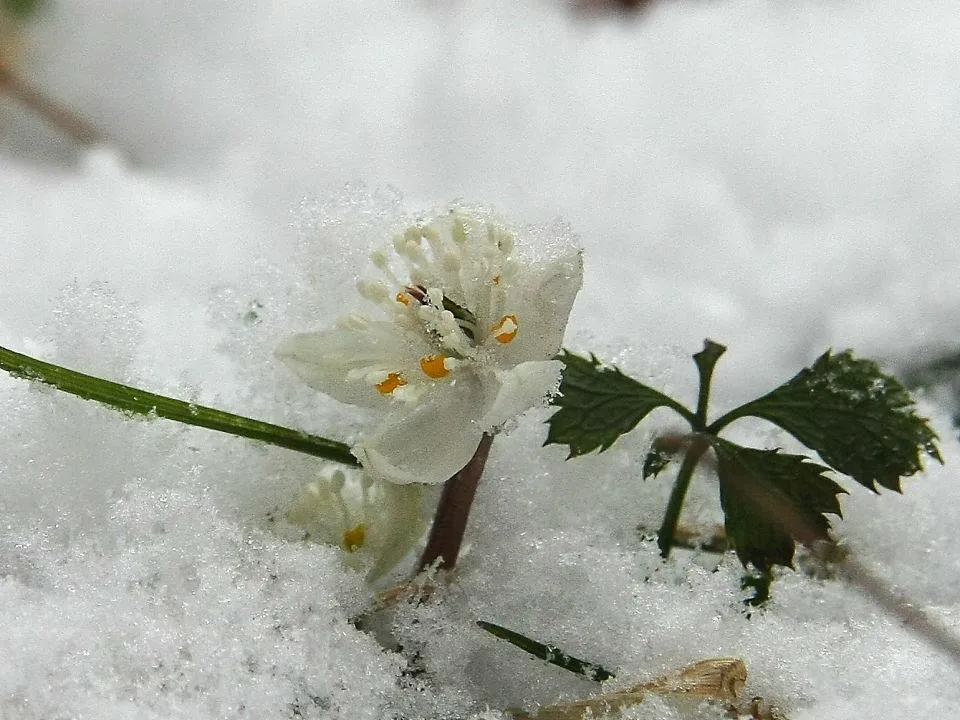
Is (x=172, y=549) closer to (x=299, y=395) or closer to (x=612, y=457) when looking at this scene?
(x=299, y=395)

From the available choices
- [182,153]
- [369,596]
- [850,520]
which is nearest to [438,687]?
[369,596]

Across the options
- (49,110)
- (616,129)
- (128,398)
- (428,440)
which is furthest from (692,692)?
(49,110)

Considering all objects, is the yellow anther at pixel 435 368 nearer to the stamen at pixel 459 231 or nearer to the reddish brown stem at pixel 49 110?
the stamen at pixel 459 231

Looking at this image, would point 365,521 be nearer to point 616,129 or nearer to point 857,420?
point 857,420

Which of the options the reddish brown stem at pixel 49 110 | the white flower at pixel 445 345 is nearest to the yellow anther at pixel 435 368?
the white flower at pixel 445 345

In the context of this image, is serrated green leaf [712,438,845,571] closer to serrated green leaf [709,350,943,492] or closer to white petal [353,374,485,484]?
serrated green leaf [709,350,943,492]

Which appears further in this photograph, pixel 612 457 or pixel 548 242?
pixel 612 457

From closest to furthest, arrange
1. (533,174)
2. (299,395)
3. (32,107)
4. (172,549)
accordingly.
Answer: (172,549), (299,395), (533,174), (32,107)
